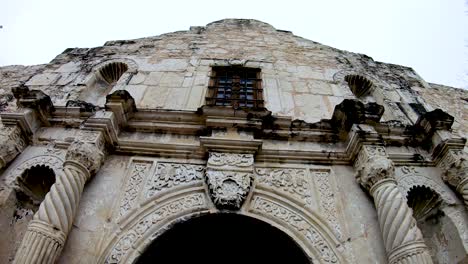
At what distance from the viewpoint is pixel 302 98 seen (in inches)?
217

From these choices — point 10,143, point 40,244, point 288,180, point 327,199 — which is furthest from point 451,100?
point 10,143

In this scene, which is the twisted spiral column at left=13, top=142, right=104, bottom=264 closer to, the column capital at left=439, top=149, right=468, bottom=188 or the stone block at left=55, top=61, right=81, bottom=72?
the stone block at left=55, top=61, right=81, bottom=72

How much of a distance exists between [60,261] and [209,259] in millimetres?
1765

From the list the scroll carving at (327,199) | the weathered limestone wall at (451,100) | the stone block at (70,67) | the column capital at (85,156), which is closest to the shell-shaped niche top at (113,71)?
the stone block at (70,67)

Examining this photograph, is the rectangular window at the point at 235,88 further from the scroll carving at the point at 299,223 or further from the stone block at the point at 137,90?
the scroll carving at the point at 299,223

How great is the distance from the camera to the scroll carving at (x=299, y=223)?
3.33 metres

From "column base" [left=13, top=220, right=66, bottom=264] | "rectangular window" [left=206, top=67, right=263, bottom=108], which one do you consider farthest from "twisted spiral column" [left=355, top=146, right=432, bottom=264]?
"column base" [left=13, top=220, right=66, bottom=264]

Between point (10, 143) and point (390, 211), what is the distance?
4566 millimetres

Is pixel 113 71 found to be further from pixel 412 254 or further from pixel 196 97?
pixel 412 254

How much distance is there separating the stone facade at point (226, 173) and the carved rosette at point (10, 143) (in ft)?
0.04

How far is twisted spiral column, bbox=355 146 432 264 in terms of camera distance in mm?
2920

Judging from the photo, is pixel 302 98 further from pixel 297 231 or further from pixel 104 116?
pixel 104 116

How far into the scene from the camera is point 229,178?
3.81 m

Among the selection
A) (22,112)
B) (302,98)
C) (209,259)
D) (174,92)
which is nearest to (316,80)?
(302,98)
